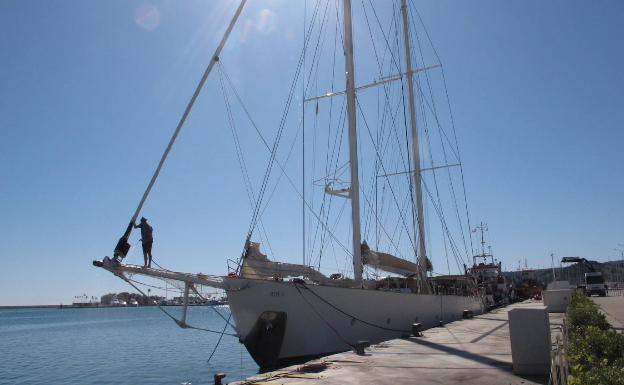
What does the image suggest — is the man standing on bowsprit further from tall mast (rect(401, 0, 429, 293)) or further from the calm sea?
tall mast (rect(401, 0, 429, 293))

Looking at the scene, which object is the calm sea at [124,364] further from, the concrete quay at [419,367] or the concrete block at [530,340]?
the concrete block at [530,340]

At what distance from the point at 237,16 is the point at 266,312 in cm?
1020

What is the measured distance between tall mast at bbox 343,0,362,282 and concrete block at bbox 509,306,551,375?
1070 centimetres

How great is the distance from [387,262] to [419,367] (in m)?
15.9

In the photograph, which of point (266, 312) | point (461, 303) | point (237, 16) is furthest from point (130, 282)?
point (461, 303)

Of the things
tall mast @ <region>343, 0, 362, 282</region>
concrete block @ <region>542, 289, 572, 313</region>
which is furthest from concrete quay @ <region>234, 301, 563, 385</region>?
concrete block @ <region>542, 289, 572, 313</region>

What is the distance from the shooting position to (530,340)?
929 centimetres

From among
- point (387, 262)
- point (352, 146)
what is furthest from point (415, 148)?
point (352, 146)

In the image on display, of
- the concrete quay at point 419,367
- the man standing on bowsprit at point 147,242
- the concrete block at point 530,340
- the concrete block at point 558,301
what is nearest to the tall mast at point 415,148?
the concrete block at point 558,301

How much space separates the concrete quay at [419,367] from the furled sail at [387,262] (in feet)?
28.9

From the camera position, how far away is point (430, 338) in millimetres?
16625

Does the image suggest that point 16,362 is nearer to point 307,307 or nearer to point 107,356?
point 107,356

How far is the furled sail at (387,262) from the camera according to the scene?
24.8 metres

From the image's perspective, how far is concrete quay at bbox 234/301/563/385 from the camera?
934 centimetres
